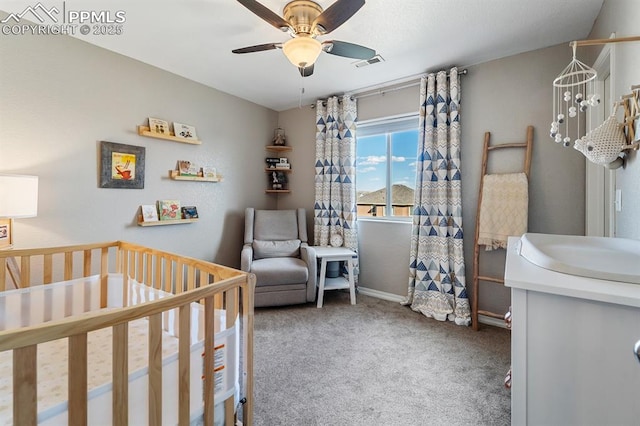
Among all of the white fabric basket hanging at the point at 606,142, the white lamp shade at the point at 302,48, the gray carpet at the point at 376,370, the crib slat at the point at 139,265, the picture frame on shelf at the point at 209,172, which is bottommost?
the gray carpet at the point at 376,370

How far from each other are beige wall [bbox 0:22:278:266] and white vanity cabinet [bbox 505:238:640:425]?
9.46 ft

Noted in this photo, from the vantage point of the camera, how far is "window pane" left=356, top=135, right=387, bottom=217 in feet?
10.9

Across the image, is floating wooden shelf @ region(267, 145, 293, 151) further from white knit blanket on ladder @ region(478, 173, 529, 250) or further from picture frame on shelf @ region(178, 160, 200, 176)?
white knit blanket on ladder @ region(478, 173, 529, 250)

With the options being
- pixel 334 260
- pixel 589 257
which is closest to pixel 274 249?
pixel 334 260

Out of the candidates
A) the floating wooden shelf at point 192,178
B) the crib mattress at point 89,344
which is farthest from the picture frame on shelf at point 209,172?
the crib mattress at point 89,344

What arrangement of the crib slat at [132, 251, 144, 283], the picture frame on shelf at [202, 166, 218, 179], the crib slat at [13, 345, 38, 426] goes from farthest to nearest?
the picture frame on shelf at [202, 166, 218, 179], the crib slat at [132, 251, 144, 283], the crib slat at [13, 345, 38, 426]

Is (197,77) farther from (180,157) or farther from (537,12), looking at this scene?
(537,12)

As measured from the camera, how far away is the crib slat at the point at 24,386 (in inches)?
25.8

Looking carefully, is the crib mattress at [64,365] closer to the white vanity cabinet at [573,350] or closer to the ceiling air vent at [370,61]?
the white vanity cabinet at [573,350]

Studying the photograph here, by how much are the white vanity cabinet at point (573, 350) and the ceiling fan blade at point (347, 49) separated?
5.17 ft

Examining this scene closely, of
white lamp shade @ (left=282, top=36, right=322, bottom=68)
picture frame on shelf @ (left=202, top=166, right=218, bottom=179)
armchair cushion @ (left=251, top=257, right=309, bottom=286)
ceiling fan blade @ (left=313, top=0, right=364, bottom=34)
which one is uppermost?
ceiling fan blade @ (left=313, top=0, right=364, bottom=34)

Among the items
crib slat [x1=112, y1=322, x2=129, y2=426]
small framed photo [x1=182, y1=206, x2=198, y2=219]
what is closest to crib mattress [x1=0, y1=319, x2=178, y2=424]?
crib slat [x1=112, y1=322, x2=129, y2=426]

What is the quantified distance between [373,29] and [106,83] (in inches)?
87.9

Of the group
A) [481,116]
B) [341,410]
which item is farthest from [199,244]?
[481,116]
